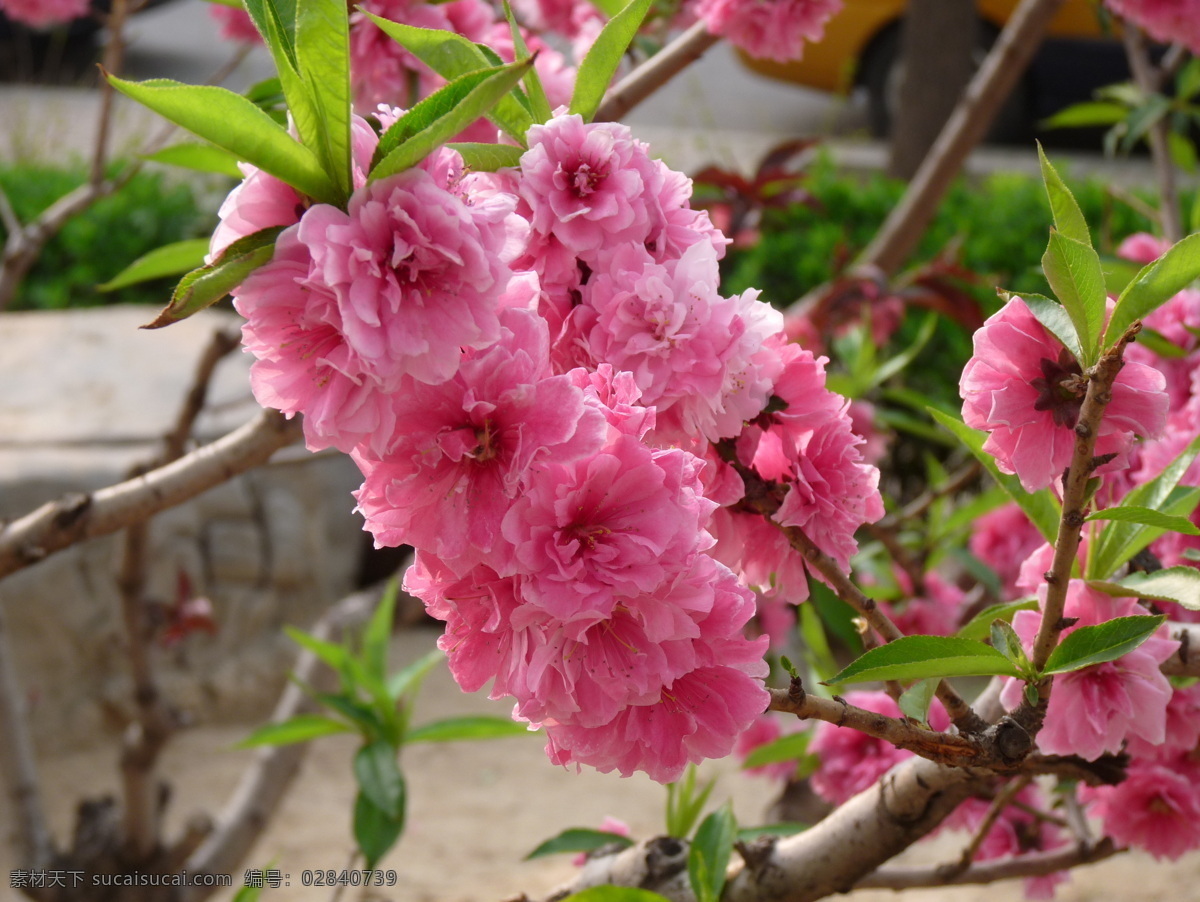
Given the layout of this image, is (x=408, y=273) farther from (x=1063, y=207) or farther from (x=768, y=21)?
(x=768, y=21)

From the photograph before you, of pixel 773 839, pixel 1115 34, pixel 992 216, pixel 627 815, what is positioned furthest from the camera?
pixel 992 216

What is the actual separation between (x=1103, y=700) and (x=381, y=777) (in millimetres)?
1285

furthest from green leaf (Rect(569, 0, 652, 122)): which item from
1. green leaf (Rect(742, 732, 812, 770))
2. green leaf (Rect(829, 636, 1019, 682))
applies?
green leaf (Rect(742, 732, 812, 770))

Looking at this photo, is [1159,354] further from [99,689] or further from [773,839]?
[99,689]

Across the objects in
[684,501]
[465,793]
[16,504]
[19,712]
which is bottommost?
[465,793]

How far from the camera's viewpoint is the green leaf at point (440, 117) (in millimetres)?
651

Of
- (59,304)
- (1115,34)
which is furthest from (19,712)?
(59,304)

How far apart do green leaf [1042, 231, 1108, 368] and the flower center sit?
6 centimetres

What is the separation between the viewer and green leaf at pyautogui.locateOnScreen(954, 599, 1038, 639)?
999 millimetres

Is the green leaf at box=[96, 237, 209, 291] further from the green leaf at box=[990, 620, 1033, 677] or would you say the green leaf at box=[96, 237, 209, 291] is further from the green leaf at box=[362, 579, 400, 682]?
the green leaf at box=[990, 620, 1033, 677]

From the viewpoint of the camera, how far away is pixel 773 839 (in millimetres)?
1249

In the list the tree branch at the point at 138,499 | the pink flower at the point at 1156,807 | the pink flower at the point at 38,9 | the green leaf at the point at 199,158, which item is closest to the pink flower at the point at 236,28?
the pink flower at the point at 38,9

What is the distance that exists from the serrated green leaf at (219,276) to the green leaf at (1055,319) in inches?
19.4

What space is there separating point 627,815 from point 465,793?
0.56 meters
